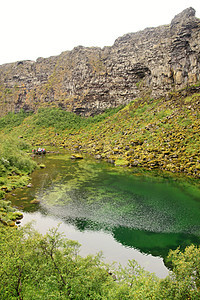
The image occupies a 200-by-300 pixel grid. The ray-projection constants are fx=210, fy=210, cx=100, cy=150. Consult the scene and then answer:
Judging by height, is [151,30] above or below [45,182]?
above

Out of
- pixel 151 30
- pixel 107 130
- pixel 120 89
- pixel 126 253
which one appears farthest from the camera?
pixel 120 89

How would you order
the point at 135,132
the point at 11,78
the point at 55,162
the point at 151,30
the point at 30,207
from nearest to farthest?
the point at 30,207, the point at 55,162, the point at 135,132, the point at 151,30, the point at 11,78

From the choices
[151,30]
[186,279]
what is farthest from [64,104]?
[186,279]

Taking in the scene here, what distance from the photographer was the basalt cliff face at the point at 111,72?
87.0 m

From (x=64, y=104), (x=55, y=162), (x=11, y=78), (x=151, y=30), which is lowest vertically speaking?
(x=55, y=162)

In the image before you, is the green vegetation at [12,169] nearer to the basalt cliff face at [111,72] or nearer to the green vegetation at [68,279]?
the green vegetation at [68,279]

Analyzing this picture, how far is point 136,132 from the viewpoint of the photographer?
77.8 m

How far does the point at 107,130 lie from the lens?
9375 centimetres

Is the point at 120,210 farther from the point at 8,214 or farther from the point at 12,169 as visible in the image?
the point at 12,169

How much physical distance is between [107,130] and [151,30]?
56.7m

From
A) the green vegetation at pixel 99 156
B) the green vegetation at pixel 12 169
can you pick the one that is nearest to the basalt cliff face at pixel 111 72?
the green vegetation at pixel 99 156

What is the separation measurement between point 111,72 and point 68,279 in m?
116

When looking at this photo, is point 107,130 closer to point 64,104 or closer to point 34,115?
point 64,104

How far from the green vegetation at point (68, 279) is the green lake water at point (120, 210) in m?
7.63
